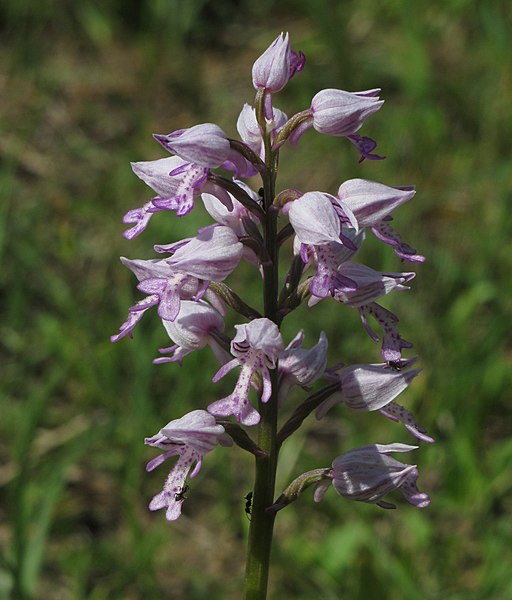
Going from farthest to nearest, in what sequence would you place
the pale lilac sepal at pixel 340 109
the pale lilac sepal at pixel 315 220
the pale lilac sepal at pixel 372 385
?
the pale lilac sepal at pixel 372 385, the pale lilac sepal at pixel 340 109, the pale lilac sepal at pixel 315 220

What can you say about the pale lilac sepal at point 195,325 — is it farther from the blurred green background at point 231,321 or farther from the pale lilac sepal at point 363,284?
the blurred green background at point 231,321

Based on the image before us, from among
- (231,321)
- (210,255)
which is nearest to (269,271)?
(210,255)

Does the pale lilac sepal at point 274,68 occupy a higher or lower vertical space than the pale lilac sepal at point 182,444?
higher

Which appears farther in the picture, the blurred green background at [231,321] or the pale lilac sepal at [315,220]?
the blurred green background at [231,321]

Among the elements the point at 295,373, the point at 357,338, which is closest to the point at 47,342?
the point at 357,338

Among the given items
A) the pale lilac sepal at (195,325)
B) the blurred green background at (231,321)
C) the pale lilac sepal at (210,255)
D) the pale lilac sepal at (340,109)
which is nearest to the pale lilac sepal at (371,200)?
the pale lilac sepal at (340,109)

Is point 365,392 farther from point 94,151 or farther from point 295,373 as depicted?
point 94,151

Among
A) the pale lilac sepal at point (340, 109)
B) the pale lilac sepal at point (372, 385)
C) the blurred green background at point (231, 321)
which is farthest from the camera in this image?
the blurred green background at point (231, 321)
